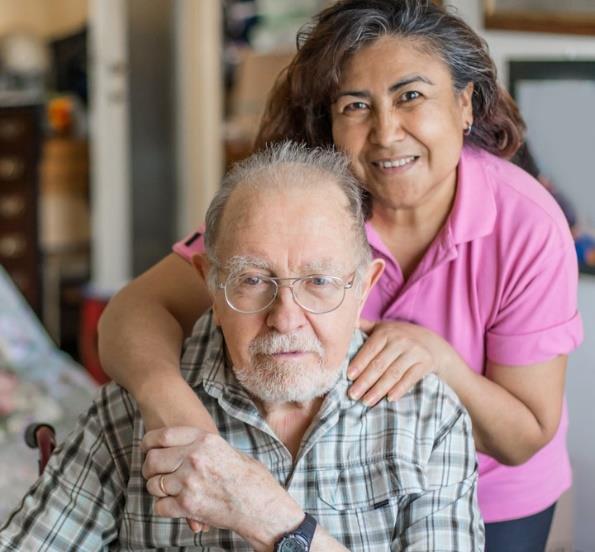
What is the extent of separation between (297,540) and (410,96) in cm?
70

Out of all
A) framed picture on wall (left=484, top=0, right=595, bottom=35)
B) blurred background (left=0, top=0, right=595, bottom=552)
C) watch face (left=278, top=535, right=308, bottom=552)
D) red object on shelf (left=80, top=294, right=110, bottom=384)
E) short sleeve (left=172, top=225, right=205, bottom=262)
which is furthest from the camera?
blurred background (left=0, top=0, right=595, bottom=552)

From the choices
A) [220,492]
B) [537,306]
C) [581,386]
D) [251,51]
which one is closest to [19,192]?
[251,51]

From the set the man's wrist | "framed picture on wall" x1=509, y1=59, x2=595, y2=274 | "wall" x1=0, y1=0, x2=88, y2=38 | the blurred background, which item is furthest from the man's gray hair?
"wall" x1=0, y1=0, x2=88, y2=38

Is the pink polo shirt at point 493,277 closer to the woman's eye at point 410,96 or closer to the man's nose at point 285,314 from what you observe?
the woman's eye at point 410,96

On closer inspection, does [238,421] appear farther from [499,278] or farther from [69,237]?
[69,237]

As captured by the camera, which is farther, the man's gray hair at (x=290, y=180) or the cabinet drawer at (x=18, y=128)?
the cabinet drawer at (x=18, y=128)

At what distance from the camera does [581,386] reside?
259 cm

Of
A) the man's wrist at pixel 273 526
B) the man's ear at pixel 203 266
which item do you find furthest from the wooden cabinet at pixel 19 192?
the man's wrist at pixel 273 526

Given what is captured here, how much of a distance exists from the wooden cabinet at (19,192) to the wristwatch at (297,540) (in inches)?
170

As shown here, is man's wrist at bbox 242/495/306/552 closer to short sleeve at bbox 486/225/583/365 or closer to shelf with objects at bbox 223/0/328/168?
short sleeve at bbox 486/225/583/365

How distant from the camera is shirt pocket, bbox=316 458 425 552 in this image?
156 centimetres

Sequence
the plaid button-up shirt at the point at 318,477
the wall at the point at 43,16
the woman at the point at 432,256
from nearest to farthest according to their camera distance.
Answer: the plaid button-up shirt at the point at 318,477 < the woman at the point at 432,256 < the wall at the point at 43,16

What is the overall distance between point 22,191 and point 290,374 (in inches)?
167

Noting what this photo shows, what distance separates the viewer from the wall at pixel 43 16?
6.22 m
